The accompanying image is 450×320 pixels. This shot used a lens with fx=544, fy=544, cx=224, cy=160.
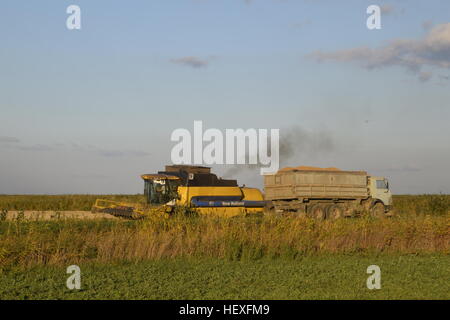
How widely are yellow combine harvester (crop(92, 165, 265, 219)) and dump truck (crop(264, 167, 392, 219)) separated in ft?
11.4

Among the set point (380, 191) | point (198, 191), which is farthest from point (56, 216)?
point (380, 191)

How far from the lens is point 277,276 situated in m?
11.6

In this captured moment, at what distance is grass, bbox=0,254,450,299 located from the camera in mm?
9766

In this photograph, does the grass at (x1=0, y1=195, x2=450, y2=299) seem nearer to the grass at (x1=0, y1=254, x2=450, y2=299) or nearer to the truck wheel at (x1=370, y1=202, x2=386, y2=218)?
the grass at (x1=0, y1=254, x2=450, y2=299)

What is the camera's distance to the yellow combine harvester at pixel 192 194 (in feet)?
84.4

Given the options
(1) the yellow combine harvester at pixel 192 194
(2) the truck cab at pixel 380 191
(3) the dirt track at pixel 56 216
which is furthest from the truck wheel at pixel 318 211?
(3) the dirt track at pixel 56 216

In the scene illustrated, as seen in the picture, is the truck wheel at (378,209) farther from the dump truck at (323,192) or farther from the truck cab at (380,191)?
the truck cab at (380,191)

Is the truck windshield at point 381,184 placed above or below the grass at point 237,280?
above

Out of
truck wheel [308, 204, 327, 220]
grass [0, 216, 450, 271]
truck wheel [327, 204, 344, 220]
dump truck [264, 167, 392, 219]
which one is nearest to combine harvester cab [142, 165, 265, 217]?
dump truck [264, 167, 392, 219]

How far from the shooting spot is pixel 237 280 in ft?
36.3

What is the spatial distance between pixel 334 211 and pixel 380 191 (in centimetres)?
380

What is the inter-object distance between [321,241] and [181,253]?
415 centimetres
